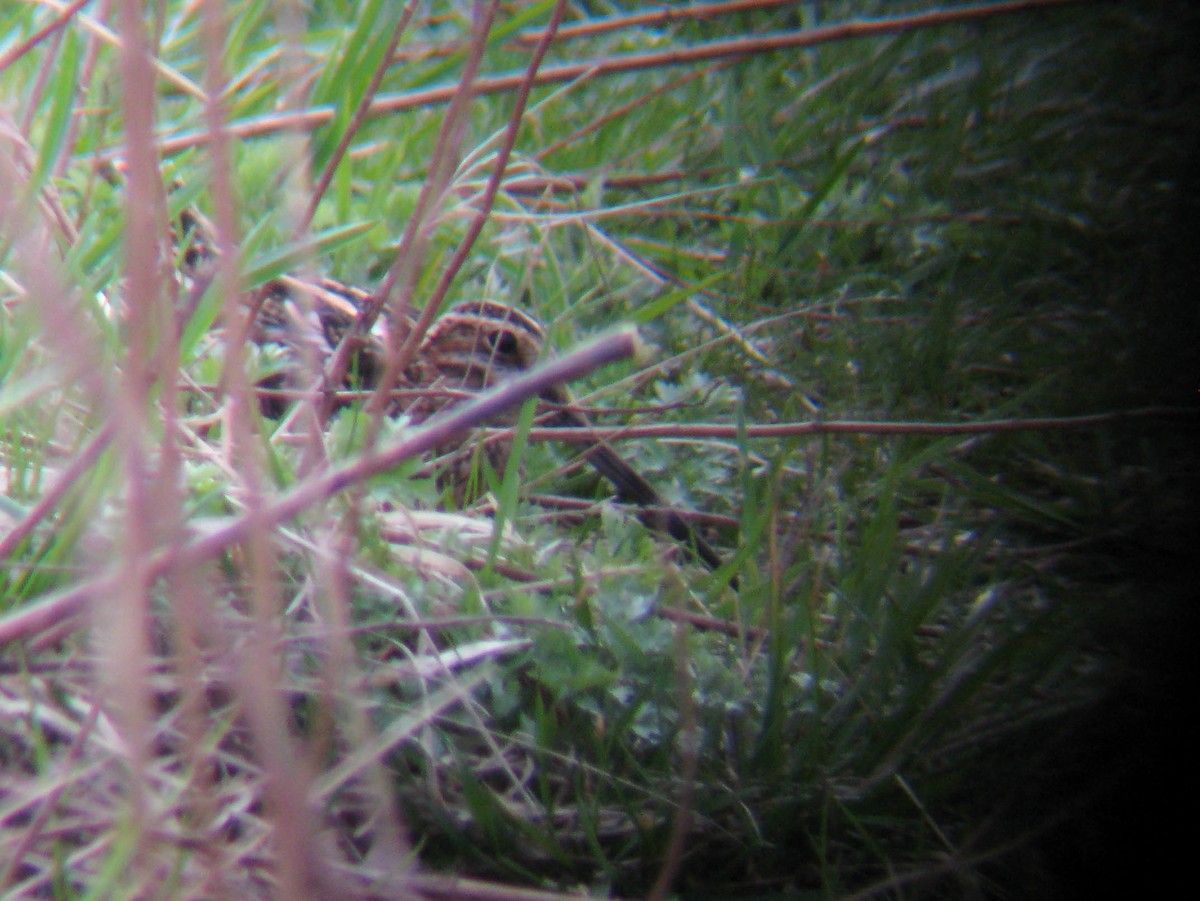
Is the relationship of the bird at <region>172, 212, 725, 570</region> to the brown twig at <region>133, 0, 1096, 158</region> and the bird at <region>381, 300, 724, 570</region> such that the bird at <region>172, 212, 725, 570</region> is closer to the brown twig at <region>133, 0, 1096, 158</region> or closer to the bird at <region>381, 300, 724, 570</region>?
the bird at <region>381, 300, 724, 570</region>

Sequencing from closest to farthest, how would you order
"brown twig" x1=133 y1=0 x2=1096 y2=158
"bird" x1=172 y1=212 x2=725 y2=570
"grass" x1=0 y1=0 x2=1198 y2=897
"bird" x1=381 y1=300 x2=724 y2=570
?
"grass" x1=0 y1=0 x2=1198 y2=897 < "bird" x1=172 y1=212 x2=725 y2=570 < "bird" x1=381 y1=300 x2=724 y2=570 < "brown twig" x1=133 y1=0 x2=1096 y2=158

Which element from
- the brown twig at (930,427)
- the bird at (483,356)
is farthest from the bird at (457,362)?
the brown twig at (930,427)

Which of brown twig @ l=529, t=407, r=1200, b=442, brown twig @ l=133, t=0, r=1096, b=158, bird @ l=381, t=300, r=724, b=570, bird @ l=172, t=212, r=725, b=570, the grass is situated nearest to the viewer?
the grass

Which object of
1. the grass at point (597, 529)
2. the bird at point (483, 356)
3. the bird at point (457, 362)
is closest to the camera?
the grass at point (597, 529)

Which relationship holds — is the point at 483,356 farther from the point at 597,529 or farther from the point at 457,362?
the point at 597,529

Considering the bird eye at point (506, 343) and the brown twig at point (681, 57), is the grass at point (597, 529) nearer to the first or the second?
the brown twig at point (681, 57)

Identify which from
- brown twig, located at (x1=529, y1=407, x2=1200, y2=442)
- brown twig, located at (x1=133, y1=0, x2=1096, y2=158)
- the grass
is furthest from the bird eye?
brown twig, located at (x1=133, y1=0, x2=1096, y2=158)

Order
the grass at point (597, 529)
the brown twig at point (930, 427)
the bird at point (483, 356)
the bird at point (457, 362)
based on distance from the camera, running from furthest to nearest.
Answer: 1. the bird at point (483, 356)
2. the bird at point (457, 362)
3. the brown twig at point (930, 427)
4. the grass at point (597, 529)

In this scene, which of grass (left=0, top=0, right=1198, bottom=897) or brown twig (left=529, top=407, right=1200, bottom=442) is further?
brown twig (left=529, top=407, right=1200, bottom=442)

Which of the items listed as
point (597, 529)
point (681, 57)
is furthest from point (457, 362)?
point (681, 57)

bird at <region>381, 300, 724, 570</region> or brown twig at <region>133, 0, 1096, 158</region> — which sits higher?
brown twig at <region>133, 0, 1096, 158</region>
